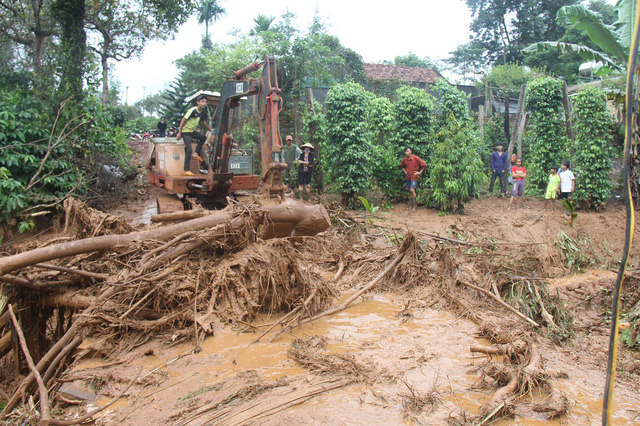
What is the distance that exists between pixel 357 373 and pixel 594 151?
39.0ft

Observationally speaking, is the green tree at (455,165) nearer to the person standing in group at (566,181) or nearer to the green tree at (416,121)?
the green tree at (416,121)

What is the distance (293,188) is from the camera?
42.6 ft

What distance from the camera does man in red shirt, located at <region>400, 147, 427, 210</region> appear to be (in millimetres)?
11633

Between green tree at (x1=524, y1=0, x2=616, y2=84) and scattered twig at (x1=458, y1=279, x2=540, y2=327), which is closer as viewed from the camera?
scattered twig at (x1=458, y1=279, x2=540, y2=327)

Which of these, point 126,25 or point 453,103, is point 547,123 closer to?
point 453,103

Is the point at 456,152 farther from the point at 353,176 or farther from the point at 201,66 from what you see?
the point at 201,66

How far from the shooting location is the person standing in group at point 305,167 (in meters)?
11.6

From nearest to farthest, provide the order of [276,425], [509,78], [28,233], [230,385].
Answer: [276,425] < [230,385] < [28,233] < [509,78]

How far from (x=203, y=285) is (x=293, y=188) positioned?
826 centimetres

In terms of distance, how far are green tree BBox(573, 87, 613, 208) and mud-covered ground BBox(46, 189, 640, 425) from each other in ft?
24.9

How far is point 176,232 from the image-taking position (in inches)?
199

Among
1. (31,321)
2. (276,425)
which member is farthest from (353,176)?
(276,425)

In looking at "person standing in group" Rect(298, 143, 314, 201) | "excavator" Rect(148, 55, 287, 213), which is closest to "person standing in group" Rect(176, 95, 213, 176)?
"excavator" Rect(148, 55, 287, 213)

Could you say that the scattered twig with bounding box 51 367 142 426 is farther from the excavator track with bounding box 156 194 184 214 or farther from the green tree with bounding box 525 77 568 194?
the green tree with bounding box 525 77 568 194
